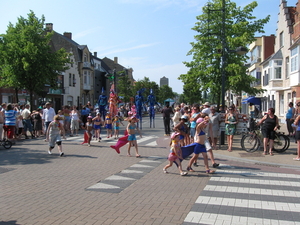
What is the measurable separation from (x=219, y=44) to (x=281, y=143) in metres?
8.99

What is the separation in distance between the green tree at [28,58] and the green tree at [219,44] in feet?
31.4

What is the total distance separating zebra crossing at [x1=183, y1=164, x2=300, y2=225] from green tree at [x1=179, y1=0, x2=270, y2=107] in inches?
446

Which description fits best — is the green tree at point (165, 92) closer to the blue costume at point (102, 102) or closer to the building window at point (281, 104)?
the building window at point (281, 104)

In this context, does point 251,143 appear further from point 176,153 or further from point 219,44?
point 219,44

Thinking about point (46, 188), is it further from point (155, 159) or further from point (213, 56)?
point (213, 56)

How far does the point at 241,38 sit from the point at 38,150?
12376mm

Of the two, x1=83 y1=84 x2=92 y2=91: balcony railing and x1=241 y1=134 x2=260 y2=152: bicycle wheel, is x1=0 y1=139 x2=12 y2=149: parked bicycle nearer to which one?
x1=241 y1=134 x2=260 y2=152: bicycle wheel

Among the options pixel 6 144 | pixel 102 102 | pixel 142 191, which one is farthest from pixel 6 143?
pixel 142 191

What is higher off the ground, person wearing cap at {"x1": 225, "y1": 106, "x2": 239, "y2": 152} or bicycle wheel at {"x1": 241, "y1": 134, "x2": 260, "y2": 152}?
person wearing cap at {"x1": 225, "y1": 106, "x2": 239, "y2": 152}

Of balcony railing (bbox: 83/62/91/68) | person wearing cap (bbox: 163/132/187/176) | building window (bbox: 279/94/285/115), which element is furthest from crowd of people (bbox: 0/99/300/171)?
balcony railing (bbox: 83/62/91/68)

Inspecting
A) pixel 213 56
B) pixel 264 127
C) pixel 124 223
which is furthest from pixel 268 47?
pixel 124 223

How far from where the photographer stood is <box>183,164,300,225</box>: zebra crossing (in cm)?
509

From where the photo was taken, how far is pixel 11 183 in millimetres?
7344

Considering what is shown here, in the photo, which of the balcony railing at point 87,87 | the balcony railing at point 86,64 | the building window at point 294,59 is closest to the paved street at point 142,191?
the building window at point 294,59
